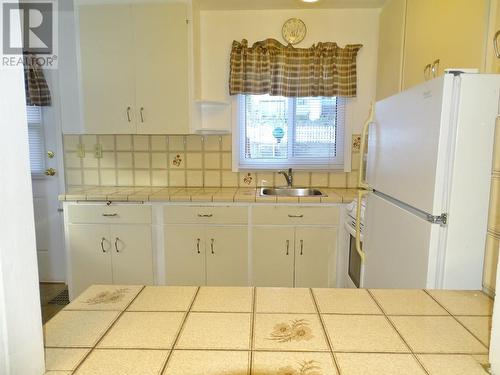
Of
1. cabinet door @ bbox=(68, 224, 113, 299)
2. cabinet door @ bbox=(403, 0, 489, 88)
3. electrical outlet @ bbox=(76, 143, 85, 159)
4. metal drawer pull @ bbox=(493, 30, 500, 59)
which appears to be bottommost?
cabinet door @ bbox=(68, 224, 113, 299)

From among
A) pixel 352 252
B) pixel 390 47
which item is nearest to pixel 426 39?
pixel 390 47

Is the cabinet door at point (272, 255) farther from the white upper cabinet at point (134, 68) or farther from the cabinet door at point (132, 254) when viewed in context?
the white upper cabinet at point (134, 68)

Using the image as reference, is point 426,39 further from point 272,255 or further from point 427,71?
point 272,255

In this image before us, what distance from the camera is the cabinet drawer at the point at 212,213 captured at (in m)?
2.55

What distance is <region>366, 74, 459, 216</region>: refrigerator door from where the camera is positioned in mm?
1062

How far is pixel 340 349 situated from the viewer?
2.13ft

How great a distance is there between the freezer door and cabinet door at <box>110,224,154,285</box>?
1.60 m

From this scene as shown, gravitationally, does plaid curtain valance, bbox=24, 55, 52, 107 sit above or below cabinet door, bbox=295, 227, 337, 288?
above

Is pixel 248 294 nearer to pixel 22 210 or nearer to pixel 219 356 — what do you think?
pixel 219 356

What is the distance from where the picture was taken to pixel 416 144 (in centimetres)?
121

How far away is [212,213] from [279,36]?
161 centimetres

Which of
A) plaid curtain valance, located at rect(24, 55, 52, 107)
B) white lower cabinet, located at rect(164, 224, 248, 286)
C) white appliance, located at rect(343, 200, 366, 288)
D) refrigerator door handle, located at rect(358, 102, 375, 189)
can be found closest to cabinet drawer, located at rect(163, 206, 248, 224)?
white lower cabinet, located at rect(164, 224, 248, 286)

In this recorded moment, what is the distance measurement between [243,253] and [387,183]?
1.38 metres

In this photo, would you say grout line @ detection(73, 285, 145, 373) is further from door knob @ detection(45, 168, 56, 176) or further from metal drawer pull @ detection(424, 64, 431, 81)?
door knob @ detection(45, 168, 56, 176)
